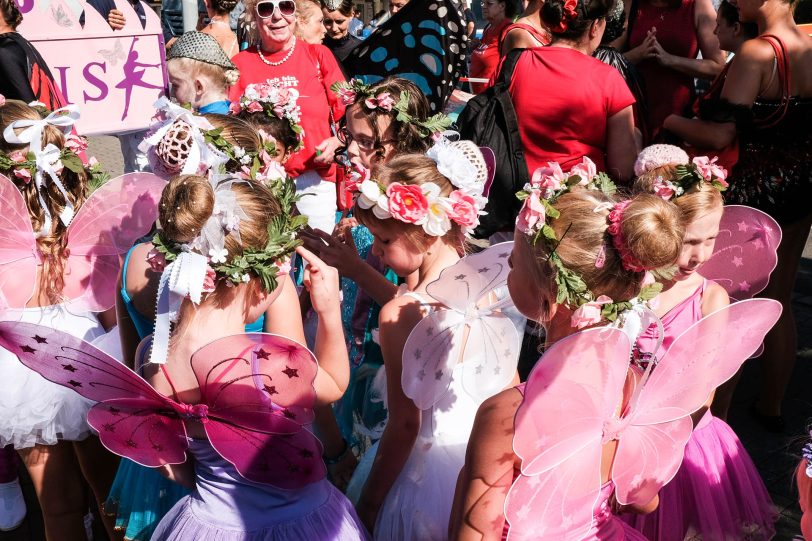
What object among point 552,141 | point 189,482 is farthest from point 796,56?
point 189,482

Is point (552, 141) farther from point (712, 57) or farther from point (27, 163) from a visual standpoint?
point (27, 163)

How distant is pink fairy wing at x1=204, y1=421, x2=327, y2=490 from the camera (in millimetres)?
1950

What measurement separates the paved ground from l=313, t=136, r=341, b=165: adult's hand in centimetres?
213

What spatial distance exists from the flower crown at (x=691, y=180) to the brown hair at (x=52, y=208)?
1958 millimetres

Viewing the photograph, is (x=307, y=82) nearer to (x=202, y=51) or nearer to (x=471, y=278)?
(x=202, y=51)

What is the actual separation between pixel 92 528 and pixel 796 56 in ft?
12.0

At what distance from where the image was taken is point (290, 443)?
2.01 metres

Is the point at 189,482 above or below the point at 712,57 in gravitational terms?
below

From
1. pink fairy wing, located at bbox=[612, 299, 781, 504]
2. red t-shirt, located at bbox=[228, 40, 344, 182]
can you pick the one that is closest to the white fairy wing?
pink fairy wing, located at bbox=[612, 299, 781, 504]

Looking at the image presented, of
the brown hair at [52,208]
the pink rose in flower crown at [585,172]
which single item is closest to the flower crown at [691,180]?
the pink rose in flower crown at [585,172]

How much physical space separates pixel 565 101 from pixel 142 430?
243 cm

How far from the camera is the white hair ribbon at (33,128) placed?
2662mm

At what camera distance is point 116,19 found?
5531mm

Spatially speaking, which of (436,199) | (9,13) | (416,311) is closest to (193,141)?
(436,199)
